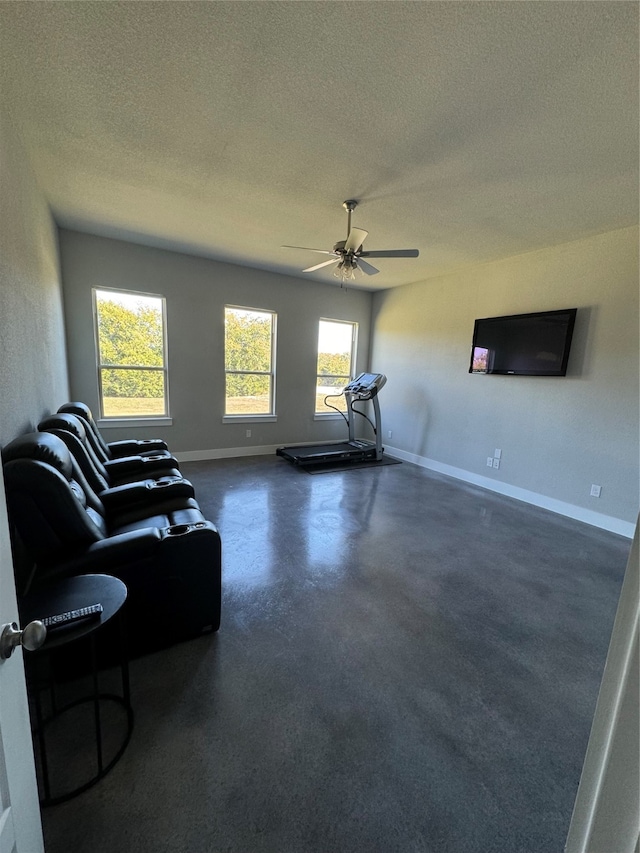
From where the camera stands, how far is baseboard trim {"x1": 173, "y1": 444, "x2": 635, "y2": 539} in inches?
137

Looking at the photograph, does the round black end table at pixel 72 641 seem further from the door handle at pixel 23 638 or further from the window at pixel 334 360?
the window at pixel 334 360

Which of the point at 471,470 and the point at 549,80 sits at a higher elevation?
the point at 549,80

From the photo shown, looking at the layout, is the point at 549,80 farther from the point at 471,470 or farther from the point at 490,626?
the point at 471,470

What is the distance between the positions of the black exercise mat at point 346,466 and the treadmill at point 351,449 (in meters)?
0.05

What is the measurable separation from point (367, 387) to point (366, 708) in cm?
427

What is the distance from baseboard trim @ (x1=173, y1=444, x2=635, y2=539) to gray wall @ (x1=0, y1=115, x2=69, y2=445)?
7.51 feet

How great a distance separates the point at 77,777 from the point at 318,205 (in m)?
3.70

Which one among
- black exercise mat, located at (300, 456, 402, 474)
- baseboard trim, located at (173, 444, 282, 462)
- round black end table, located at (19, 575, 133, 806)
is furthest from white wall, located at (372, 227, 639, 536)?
round black end table, located at (19, 575, 133, 806)

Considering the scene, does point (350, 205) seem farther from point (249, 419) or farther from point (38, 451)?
point (249, 419)

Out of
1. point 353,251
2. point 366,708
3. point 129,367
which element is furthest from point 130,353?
point 366,708

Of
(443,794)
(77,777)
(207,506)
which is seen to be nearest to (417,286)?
(207,506)

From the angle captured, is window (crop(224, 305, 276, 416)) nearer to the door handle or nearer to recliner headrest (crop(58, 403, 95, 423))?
recliner headrest (crop(58, 403, 95, 423))

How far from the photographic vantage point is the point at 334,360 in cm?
619

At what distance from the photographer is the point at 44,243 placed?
2990 millimetres
